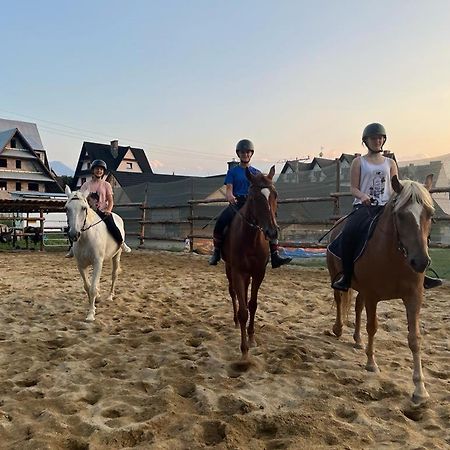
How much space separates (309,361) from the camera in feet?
12.9

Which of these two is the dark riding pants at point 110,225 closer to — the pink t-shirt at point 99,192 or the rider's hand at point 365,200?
the pink t-shirt at point 99,192

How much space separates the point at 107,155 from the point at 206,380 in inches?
1922

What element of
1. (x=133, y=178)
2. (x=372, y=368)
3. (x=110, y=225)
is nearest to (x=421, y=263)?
(x=372, y=368)

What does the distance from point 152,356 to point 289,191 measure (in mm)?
10217

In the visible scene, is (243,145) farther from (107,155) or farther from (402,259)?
(107,155)

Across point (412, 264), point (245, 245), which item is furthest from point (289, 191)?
point (412, 264)

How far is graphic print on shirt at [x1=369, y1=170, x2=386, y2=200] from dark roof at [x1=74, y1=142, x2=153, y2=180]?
151ft

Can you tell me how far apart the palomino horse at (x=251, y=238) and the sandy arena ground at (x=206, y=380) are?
1.65 ft

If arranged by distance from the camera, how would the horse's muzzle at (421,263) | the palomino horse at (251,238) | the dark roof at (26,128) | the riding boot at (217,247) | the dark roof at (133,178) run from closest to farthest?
the horse's muzzle at (421,263) < the palomino horse at (251,238) < the riding boot at (217,247) < the dark roof at (133,178) < the dark roof at (26,128)

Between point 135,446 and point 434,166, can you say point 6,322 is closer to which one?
point 135,446

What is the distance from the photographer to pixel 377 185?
4.17 meters

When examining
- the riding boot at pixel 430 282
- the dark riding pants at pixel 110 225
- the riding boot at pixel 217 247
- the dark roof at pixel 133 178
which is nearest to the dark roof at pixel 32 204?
the dark riding pants at pixel 110 225

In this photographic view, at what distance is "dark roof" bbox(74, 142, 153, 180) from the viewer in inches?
1907

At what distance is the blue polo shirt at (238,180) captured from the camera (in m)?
4.82
